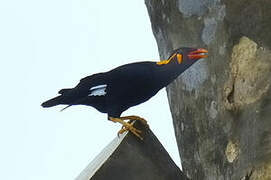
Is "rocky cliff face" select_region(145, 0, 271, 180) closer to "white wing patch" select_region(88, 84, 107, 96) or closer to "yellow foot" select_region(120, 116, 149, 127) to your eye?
"yellow foot" select_region(120, 116, 149, 127)

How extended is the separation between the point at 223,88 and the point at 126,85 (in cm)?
54

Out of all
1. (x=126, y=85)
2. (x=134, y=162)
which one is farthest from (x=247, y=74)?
(x=134, y=162)

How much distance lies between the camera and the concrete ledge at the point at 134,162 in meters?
2.88

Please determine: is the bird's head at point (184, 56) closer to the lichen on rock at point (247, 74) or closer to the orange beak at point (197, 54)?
the orange beak at point (197, 54)

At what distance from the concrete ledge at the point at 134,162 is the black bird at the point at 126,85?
0.59 ft

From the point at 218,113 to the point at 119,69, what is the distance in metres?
0.59

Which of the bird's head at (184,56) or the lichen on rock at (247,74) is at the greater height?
the bird's head at (184,56)

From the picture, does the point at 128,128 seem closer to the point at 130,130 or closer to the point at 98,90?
the point at 130,130

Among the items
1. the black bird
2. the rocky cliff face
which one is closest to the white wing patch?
the black bird

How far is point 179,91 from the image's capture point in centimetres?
402

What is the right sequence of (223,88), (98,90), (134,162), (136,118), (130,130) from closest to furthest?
(134,162)
(130,130)
(136,118)
(98,90)
(223,88)

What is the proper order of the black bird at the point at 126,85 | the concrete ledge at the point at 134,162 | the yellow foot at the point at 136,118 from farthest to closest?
the black bird at the point at 126,85
the yellow foot at the point at 136,118
the concrete ledge at the point at 134,162

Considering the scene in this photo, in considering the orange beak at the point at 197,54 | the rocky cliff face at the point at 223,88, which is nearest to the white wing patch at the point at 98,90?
the orange beak at the point at 197,54

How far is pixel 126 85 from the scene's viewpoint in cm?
333
